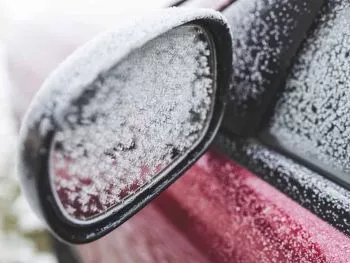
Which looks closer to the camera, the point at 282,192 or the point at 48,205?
the point at 48,205

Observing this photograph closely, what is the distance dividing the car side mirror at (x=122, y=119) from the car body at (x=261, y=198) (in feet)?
0.50

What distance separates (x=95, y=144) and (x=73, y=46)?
1.41m

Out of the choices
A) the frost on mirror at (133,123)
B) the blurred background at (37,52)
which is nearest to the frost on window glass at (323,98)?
the frost on mirror at (133,123)

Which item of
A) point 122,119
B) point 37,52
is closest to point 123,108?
point 122,119

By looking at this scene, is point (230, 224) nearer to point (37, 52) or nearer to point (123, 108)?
point (123, 108)

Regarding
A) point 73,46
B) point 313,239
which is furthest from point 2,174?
point 313,239

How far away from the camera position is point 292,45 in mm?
1404

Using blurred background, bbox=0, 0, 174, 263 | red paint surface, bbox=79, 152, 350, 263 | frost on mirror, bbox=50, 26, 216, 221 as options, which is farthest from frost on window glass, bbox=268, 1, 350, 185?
blurred background, bbox=0, 0, 174, 263

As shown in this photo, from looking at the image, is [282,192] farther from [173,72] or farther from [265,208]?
[173,72]

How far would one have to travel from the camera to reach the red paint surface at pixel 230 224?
1.24 meters

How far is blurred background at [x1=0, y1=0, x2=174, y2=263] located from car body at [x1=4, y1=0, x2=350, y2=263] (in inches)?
23.7

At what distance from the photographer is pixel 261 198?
1396 millimetres

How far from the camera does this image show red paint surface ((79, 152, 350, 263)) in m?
1.24

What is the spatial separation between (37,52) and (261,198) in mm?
1799
